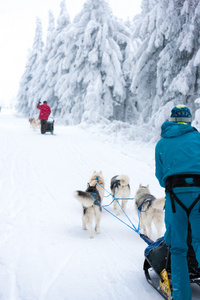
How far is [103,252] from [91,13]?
2224 cm

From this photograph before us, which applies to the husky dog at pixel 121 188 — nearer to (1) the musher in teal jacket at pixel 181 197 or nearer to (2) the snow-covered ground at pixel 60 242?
(2) the snow-covered ground at pixel 60 242

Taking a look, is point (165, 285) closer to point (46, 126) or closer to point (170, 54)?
point (170, 54)

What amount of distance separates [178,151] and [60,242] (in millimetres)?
2612

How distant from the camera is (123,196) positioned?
562 centimetres

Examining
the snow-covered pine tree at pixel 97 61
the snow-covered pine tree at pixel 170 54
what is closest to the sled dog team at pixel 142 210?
the snow-covered pine tree at pixel 170 54

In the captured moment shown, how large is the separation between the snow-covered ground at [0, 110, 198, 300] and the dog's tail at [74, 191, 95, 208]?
637 mm

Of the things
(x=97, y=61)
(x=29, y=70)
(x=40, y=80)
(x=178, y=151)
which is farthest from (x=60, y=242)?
(x=29, y=70)

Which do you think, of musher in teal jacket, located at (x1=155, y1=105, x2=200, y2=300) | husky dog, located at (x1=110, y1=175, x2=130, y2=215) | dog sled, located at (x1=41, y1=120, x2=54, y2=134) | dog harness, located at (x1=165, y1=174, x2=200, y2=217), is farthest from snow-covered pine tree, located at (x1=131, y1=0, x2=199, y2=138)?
dog harness, located at (x1=165, y1=174, x2=200, y2=217)

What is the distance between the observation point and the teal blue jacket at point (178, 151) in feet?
7.63

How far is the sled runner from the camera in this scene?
260 centimetres

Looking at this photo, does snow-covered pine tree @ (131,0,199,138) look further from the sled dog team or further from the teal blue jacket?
the teal blue jacket

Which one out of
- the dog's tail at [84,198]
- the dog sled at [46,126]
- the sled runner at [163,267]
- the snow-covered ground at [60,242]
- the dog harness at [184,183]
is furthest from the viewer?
the dog sled at [46,126]

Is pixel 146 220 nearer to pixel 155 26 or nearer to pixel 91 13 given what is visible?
pixel 155 26

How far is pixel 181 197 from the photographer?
2277mm
